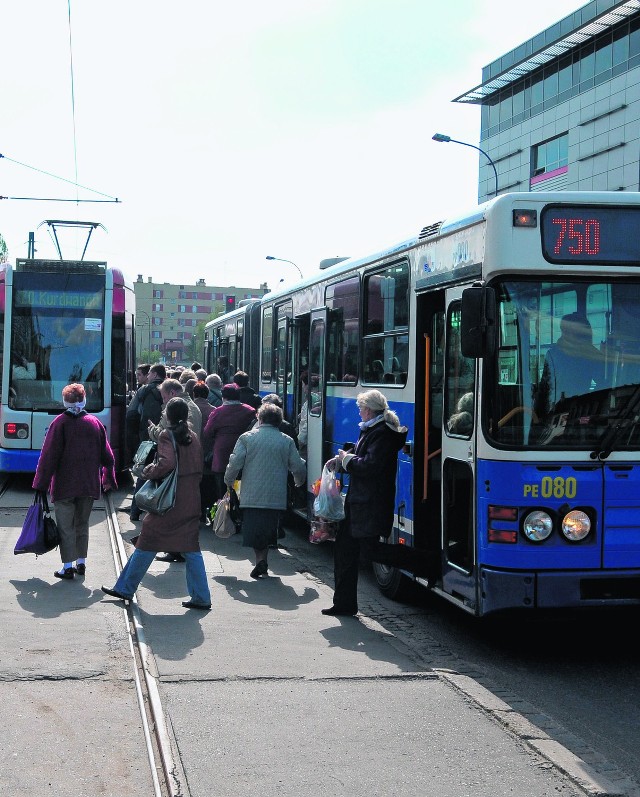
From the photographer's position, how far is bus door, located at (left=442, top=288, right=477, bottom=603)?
6.80 m

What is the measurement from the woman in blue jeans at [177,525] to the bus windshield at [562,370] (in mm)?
2620

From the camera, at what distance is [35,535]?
910 cm

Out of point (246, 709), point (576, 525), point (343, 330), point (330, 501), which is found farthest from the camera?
point (343, 330)

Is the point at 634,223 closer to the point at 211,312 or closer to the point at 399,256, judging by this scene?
the point at 399,256

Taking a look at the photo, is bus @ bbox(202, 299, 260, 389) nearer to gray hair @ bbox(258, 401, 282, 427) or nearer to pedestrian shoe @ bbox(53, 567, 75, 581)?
gray hair @ bbox(258, 401, 282, 427)

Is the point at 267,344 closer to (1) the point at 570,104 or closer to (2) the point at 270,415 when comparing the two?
(2) the point at 270,415

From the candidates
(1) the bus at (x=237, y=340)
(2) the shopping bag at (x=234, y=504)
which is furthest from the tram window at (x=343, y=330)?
(1) the bus at (x=237, y=340)

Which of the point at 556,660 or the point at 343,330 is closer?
the point at 556,660

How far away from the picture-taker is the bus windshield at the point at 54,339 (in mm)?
15492

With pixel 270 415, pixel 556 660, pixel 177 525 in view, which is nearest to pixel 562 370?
pixel 556 660

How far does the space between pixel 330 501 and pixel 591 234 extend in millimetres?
2949

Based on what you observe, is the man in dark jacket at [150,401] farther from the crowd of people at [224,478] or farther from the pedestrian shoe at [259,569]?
the pedestrian shoe at [259,569]

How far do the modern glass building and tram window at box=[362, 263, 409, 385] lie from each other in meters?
36.2

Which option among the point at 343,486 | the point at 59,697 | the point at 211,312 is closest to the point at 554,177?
the point at 343,486
